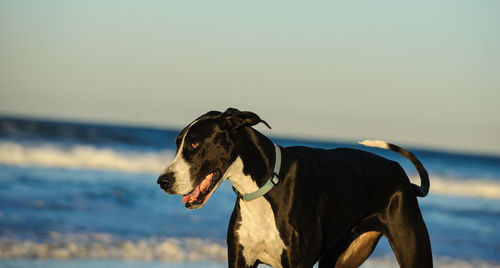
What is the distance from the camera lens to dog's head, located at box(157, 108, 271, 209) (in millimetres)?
3658

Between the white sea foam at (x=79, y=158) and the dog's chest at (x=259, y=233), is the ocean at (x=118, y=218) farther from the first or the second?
the dog's chest at (x=259, y=233)

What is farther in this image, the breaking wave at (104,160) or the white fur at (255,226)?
the breaking wave at (104,160)

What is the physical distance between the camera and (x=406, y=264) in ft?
14.5

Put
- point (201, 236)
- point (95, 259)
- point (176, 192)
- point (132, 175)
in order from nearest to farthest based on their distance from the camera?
point (176, 192), point (95, 259), point (201, 236), point (132, 175)

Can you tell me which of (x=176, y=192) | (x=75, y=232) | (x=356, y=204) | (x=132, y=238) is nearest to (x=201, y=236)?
(x=132, y=238)

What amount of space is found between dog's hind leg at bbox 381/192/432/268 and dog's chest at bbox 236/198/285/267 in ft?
3.00

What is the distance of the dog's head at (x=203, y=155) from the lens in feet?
12.0

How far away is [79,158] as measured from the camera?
16.7 metres

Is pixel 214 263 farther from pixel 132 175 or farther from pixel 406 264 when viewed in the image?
pixel 132 175

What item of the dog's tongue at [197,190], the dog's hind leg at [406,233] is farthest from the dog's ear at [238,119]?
the dog's hind leg at [406,233]

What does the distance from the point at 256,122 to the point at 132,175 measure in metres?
11.3

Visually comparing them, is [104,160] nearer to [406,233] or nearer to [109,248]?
[109,248]

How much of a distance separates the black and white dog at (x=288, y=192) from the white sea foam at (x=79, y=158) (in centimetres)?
1148

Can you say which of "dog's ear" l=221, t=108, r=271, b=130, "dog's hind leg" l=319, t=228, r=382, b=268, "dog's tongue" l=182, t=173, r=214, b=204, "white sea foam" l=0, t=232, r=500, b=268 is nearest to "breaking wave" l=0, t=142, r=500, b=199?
"white sea foam" l=0, t=232, r=500, b=268
